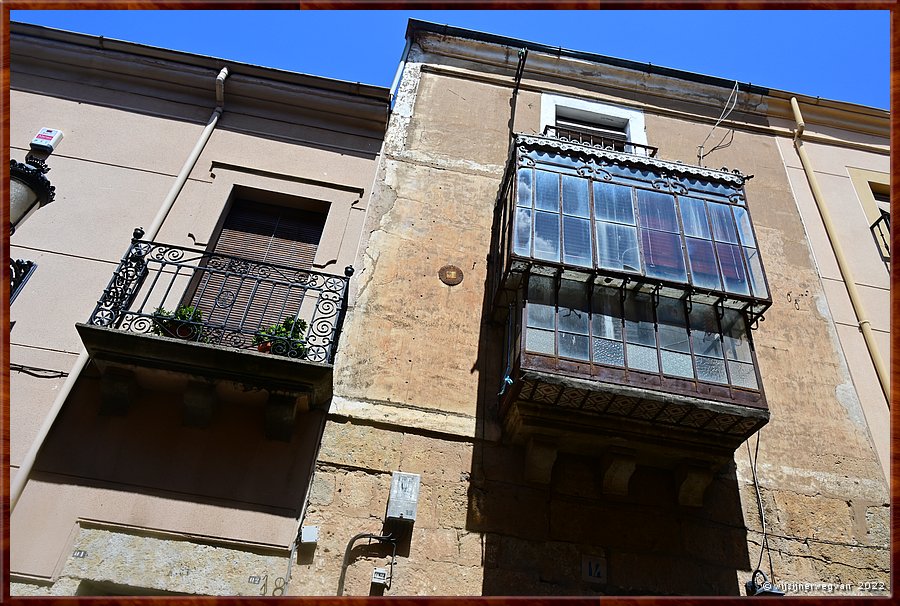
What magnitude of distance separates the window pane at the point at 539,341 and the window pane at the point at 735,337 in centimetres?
170

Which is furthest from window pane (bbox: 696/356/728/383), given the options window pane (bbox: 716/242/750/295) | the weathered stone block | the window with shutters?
the window with shutters

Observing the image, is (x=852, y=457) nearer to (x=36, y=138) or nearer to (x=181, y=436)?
(x=181, y=436)

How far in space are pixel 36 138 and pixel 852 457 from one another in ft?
32.9

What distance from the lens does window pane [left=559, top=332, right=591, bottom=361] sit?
212 inches

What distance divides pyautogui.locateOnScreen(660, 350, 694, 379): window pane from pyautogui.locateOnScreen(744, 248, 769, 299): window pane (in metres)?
1.12

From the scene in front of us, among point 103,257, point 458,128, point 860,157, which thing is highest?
point 860,157

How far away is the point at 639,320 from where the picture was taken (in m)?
5.71

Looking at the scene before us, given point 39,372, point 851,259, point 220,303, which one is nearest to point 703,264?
point 851,259

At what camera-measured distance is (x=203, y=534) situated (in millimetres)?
4945

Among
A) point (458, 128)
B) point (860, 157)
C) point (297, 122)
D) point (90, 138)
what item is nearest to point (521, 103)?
point (458, 128)

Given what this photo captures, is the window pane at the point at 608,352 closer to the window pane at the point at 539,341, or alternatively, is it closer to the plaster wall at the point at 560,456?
the window pane at the point at 539,341

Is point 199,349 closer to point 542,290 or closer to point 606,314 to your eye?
point 542,290

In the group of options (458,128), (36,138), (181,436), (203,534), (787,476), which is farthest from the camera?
(458,128)

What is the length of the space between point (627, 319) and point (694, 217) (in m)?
1.71
